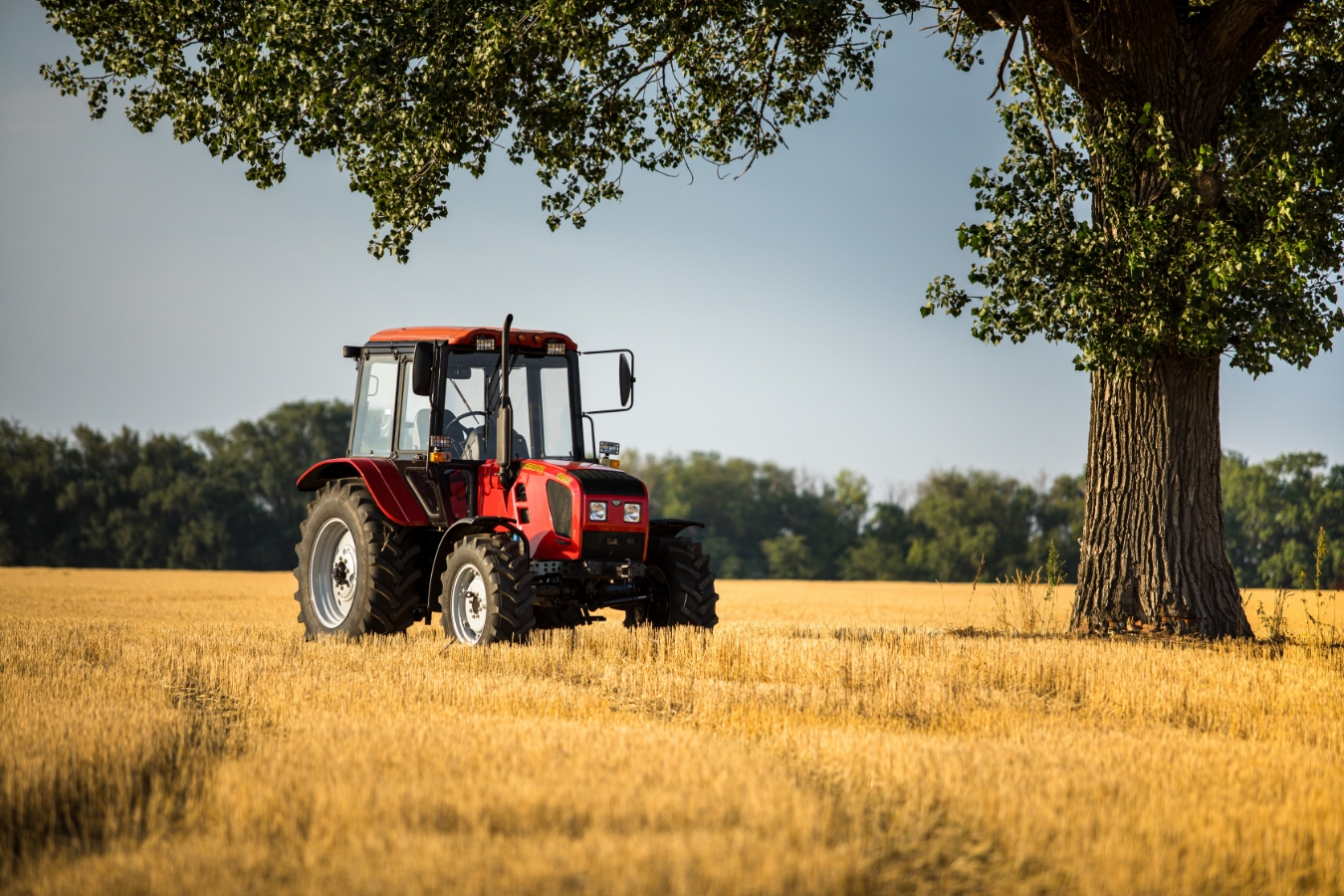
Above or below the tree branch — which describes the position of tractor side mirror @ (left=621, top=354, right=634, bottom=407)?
below

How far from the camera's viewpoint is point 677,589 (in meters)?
11.1

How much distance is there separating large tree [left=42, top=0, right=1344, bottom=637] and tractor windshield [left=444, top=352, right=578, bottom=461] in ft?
8.58

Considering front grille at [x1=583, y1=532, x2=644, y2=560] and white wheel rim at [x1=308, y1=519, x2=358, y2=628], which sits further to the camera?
white wheel rim at [x1=308, y1=519, x2=358, y2=628]

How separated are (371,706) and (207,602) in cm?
1602

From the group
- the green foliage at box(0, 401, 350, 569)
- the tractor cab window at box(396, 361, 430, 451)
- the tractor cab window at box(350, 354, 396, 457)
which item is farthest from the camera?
the green foliage at box(0, 401, 350, 569)

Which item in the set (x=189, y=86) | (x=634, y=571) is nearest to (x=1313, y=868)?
(x=634, y=571)

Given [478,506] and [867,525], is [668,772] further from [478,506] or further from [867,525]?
[867,525]

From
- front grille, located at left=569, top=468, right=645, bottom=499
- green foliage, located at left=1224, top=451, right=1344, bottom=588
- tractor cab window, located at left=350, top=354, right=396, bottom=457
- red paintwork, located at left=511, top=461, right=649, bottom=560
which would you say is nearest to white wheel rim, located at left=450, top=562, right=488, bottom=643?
red paintwork, located at left=511, top=461, right=649, bottom=560

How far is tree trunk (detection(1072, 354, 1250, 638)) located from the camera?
1215 centimetres

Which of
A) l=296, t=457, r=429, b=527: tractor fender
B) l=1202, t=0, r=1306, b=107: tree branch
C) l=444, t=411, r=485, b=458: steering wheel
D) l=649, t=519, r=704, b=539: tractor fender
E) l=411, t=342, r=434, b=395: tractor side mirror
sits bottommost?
l=649, t=519, r=704, b=539: tractor fender

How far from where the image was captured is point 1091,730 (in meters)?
6.76

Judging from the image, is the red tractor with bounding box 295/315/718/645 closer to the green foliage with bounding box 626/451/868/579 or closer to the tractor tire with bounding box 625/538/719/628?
the tractor tire with bounding box 625/538/719/628

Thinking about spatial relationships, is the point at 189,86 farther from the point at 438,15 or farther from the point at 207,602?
the point at 207,602

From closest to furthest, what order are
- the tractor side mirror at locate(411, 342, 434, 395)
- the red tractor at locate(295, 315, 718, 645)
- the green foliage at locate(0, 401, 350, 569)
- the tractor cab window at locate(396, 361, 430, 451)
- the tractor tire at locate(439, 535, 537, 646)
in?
the tractor tire at locate(439, 535, 537, 646) < the tractor side mirror at locate(411, 342, 434, 395) < the red tractor at locate(295, 315, 718, 645) < the tractor cab window at locate(396, 361, 430, 451) < the green foliage at locate(0, 401, 350, 569)
